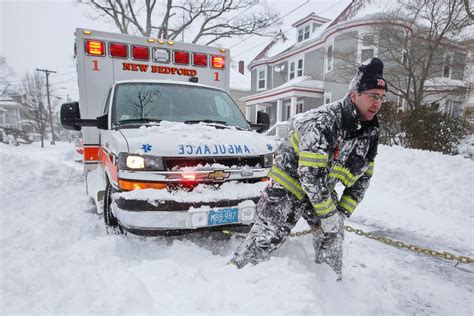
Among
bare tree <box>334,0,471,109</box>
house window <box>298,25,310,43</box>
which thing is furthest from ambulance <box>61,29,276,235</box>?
house window <box>298,25,310,43</box>

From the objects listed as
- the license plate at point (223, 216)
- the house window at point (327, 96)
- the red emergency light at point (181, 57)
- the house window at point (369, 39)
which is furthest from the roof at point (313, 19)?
the license plate at point (223, 216)

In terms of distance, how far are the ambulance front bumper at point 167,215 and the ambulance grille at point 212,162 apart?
1.25 feet

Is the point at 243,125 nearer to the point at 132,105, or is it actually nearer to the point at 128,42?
the point at 132,105

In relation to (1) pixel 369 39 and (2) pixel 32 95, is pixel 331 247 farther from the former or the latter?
(2) pixel 32 95

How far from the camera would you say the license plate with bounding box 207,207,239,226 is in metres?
3.12

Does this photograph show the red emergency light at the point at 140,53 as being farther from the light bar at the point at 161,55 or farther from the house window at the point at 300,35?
the house window at the point at 300,35

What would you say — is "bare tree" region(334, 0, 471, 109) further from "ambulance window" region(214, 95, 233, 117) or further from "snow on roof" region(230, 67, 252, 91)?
"snow on roof" region(230, 67, 252, 91)

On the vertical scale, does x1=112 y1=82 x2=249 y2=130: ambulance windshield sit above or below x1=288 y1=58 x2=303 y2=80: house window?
below

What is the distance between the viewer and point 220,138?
340 centimetres

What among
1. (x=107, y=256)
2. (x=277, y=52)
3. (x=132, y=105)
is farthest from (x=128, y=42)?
(x=277, y=52)

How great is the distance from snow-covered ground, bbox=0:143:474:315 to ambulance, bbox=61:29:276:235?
1.23 ft

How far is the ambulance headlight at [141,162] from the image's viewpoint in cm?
301

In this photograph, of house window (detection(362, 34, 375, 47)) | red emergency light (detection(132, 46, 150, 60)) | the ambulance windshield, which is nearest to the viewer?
the ambulance windshield

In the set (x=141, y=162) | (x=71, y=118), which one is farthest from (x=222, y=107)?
(x=71, y=118)
